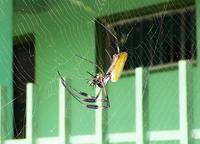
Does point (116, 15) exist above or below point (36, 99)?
above

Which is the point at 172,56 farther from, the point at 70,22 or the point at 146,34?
the point at 70,22

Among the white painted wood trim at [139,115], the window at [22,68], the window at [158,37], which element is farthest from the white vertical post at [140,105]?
the window at [22,68]

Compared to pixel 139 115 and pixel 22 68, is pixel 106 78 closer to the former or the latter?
pixel 139 115

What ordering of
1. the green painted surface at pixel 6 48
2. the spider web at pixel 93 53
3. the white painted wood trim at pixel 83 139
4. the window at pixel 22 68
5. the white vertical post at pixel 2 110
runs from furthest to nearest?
the window at pixel 22 68 → the spider web at pixel 93 53 → the green painted surface at pixel 6 48 → the white vertical post at pixel 2 110 → the white painted wood trim at pixel 83 139

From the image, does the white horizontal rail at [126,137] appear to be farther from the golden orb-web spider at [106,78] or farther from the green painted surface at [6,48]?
the green painted surface at [6,48]

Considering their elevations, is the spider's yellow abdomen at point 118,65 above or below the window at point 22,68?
below

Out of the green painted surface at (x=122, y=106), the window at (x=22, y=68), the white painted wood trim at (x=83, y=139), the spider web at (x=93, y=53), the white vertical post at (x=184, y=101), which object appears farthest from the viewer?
the window at (x=22, y=68)

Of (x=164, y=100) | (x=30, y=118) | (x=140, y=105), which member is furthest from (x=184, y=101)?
(x=164, y=100)

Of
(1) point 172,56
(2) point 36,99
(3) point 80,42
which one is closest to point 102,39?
(3) point 80,42
